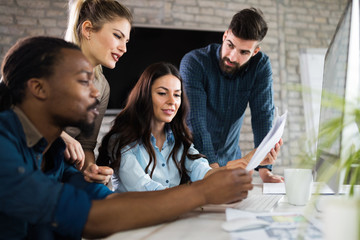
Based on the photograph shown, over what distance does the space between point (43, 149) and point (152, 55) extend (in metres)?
2.80

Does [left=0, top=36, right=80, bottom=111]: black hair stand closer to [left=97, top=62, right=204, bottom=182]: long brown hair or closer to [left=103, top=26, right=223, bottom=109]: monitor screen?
[left=97, top=62, right=204, bottom=182]: long brown hair

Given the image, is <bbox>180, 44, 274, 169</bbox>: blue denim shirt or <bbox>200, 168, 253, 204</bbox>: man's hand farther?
<bbox>180, 44, 274, 169</bbox>: blue denim shirt

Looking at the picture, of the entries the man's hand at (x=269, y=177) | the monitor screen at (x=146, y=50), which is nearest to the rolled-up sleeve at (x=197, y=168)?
the man's hand at (x=269, y=177)

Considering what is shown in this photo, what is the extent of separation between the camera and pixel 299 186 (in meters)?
1.04

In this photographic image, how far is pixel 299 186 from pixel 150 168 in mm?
655

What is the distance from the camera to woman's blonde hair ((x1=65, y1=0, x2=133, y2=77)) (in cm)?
152

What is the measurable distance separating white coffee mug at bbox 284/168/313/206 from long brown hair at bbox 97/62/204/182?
1.73 feet

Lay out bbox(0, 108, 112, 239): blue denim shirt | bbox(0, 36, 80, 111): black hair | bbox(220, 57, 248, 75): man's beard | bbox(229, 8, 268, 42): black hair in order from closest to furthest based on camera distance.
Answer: bbox(0, 108, 112, 239): blue denim shirt
bbox(0, 36, 80, 111): black hair
bbox(229, 8, 268, 42): black hair
bbox(220, 57, 248, 75): man's beard

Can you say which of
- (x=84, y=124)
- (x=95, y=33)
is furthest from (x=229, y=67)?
(x=84, y=124)

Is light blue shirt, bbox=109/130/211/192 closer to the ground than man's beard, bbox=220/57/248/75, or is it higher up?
closer to the ground

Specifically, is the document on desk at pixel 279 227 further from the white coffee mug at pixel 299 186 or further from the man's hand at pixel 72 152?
the man's hand at pixel 72 152

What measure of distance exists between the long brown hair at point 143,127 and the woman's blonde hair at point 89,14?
0.78 feet

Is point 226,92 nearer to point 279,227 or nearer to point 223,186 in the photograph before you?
point 223,186

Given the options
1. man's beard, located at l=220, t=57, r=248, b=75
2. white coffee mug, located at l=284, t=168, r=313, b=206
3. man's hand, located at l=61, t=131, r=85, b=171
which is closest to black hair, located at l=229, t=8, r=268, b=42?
man's beard, located at l=220, t=57, r=248, b=75
